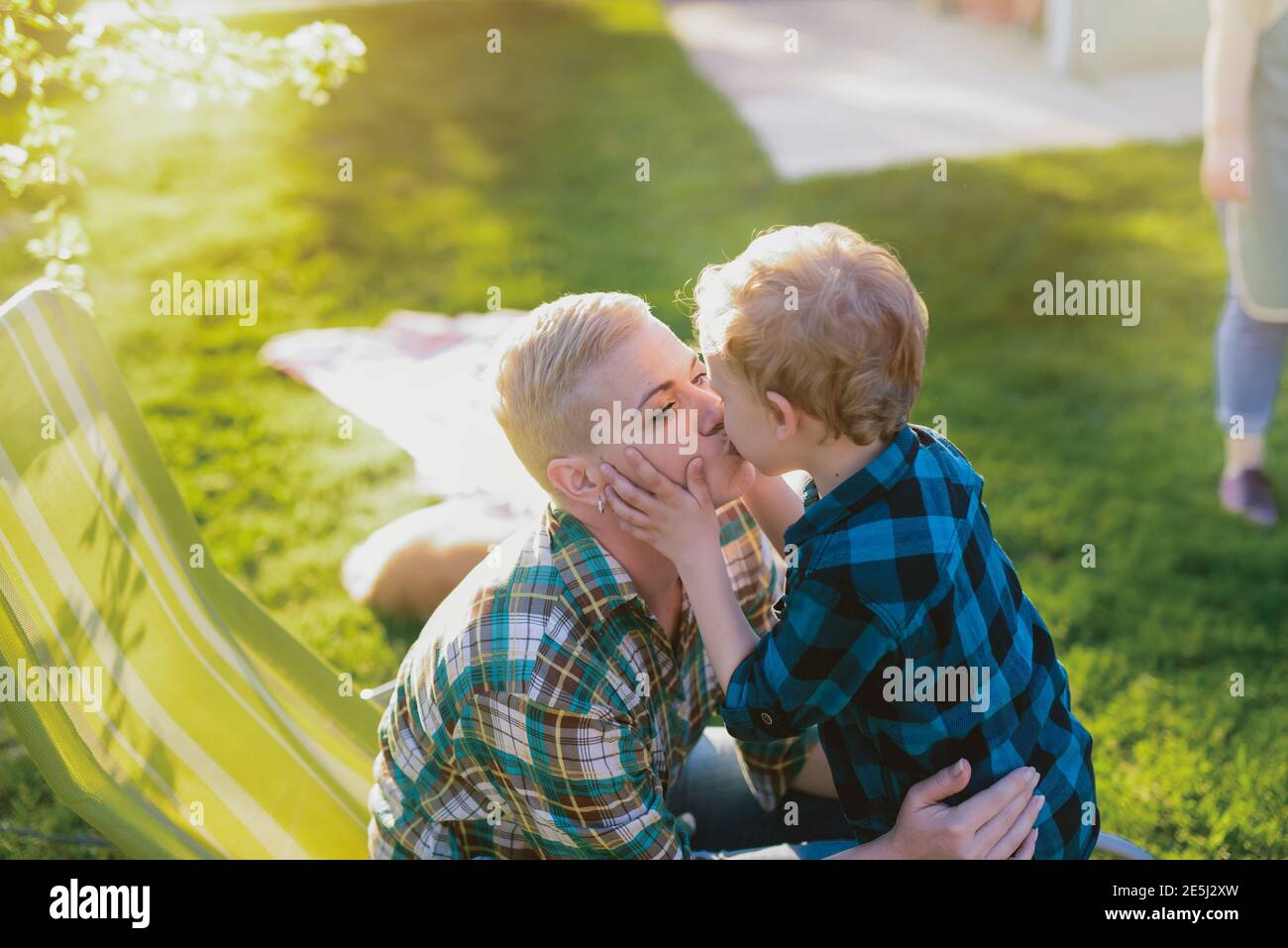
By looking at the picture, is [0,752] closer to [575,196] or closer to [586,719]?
[586,719]

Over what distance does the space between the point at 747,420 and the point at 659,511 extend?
0.22 m

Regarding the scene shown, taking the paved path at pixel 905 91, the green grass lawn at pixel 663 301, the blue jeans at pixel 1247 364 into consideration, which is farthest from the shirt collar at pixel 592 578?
the paved path at pixel 905 91

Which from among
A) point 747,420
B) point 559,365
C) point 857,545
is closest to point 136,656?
point 559,365

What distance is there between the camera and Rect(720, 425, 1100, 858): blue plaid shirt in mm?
1974

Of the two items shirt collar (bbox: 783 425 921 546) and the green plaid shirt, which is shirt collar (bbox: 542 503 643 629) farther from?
shirt collar (bbox: 783 425 921 546)

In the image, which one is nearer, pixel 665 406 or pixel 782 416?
pixel 782 416

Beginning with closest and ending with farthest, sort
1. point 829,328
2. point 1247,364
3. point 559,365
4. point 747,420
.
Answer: point 829,328
point 747,420
point 559,365
point 1247,364

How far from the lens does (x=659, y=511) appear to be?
212 cm

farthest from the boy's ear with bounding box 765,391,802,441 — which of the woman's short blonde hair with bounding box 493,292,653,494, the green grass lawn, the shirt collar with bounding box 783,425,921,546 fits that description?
the green grass lawn

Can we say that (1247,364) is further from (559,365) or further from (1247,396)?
(559,365)

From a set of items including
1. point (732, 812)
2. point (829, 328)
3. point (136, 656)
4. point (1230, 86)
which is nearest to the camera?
point (829, 328)

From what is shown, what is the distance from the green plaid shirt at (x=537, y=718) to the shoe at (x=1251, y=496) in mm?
3003

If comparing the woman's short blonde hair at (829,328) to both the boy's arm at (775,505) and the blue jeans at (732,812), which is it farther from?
the blue jeans at (732,812)

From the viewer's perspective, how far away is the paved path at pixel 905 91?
7.70 metres
